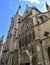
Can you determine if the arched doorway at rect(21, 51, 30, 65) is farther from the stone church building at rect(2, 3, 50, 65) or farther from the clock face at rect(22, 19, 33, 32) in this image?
the clock face at rect(22, 19, 33, 32)

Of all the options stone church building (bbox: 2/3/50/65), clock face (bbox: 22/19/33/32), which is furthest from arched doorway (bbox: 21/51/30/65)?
clock face (bbox: 22/19/33/32)

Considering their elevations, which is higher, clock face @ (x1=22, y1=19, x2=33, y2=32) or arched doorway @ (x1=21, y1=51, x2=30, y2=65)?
clock face @ (x1=22, y1=19, x2=33, y2=32)

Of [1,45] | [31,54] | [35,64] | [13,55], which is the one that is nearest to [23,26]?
[13,55]

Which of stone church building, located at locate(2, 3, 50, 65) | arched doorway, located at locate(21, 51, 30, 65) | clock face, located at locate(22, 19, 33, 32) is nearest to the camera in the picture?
stone church building, located at locate(2, 3, 50, 65)

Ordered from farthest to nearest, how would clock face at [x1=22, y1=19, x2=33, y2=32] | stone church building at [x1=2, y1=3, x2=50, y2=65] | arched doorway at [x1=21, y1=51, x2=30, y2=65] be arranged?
clock face at [x1=22, y1=19, x2=33, y2=32], arched doorway at [x1=21, y1=51, x2=30, y2=65], stone church building at [x1=2, y1=3, x2=50, y2=65]

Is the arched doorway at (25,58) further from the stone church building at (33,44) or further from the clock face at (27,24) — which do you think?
the clock face at (27,24)

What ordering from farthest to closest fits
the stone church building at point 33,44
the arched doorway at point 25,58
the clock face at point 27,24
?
the clock face at point 27,24, the arched doorway at point 25,58, the stone church building at point 33,44

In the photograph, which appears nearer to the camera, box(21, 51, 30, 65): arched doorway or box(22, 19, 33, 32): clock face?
box(21, 51, 30, 65): arched doorway

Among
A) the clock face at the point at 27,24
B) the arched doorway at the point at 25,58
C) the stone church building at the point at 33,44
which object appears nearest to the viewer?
the stone church building at the point at 33,44

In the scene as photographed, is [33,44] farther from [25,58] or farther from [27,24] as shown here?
[27,24]

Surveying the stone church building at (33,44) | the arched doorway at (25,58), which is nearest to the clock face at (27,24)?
the stone church building at (33,44)

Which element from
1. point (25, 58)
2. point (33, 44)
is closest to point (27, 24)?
point (33, 44)

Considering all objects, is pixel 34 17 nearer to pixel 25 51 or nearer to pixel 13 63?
pixel 25 51

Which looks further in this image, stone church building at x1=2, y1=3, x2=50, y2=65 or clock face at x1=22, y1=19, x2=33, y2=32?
clock face at x1=22, y1=19, x2=33, y2=32
